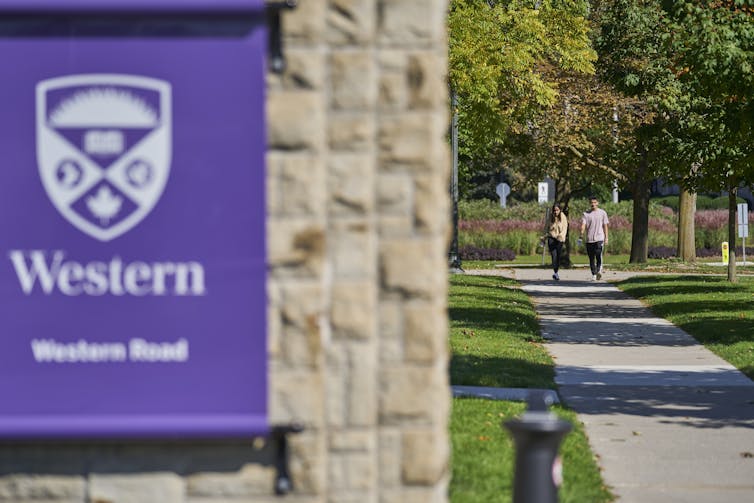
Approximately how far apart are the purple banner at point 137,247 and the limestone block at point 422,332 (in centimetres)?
54

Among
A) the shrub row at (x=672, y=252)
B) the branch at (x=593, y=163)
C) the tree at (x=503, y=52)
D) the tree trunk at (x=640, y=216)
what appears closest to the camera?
the tree at (x=503, y=52)

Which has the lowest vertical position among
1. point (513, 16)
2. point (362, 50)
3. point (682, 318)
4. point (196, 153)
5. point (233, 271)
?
point (682, 318)

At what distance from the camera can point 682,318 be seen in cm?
2158

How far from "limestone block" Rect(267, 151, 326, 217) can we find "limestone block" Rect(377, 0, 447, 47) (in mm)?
534

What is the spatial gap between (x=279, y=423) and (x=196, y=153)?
105 cm

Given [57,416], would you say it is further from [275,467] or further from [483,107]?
[483,107]

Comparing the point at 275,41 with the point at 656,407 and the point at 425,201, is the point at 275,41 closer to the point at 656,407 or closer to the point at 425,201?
the point at 425,201

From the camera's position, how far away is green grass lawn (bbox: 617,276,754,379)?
17266 millimetres

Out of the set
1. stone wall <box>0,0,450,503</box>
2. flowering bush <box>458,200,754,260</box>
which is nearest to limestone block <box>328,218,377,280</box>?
stone wall <box>0,0,450,503</box>

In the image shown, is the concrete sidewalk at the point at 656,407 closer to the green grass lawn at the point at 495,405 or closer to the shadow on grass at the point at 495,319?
the green grass lawn at the point at 495,405

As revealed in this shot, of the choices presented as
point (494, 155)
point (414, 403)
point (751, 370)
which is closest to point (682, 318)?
point (751, 370)

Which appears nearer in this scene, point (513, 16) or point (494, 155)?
point (513, 16)

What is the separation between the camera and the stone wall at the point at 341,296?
18.4 feet

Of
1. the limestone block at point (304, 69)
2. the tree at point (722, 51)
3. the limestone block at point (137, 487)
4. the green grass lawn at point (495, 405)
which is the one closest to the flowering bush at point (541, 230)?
the green grass lawn at point (495, 405)
